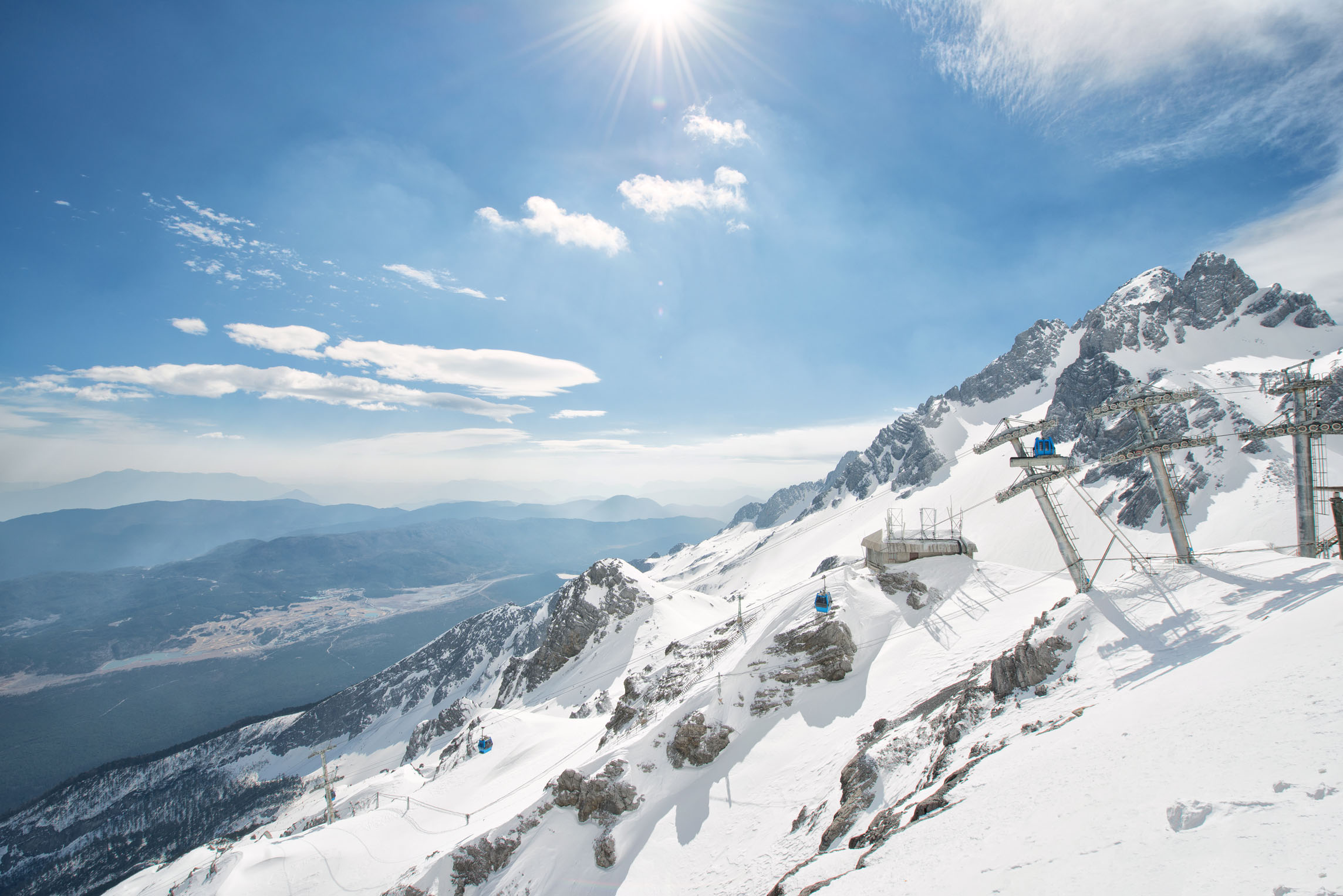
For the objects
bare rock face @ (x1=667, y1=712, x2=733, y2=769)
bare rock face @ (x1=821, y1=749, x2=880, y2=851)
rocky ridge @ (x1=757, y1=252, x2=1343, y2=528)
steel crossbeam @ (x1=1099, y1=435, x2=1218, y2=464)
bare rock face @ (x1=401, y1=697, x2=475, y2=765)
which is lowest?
bare rock face @ (x1=401, y1=697, x2=475, y2=765)

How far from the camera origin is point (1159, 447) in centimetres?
2175

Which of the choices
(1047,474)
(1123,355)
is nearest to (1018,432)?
(1047,474)

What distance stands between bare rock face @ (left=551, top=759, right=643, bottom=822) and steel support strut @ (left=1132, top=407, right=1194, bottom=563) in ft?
93.5

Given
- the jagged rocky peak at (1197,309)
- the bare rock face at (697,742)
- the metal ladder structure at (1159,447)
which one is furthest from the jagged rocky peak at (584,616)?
the jagged rocky peak at (1197,309)

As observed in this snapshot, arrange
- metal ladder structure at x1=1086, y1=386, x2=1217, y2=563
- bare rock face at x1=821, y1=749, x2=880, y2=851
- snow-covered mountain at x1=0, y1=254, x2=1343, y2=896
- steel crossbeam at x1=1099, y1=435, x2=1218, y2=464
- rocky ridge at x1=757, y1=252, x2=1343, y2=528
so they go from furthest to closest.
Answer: rocky ridge at x1=757, y1=252, x2=1343, y2=528, steel crossbeam at x1=1099, y1=435, x2=1218, y2=464, metal ladder structure at x1=1086, y1=386, x2=1217, y2=563, bare rock face at x1=821, y1=749, x2=880, y2=851, snow-covered mountain at x1=0, y1=254, x2=1343, y2=896

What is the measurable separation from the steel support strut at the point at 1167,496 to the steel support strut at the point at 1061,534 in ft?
10.7

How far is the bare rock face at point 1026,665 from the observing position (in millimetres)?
17359

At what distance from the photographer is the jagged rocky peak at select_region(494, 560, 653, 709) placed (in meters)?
90.2

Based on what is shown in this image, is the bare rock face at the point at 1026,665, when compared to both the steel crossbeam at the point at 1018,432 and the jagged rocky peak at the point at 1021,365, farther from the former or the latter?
the jagged rocky peak at the point at 1021,365

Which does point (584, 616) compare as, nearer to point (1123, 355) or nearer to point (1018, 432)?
point (1018, 432)

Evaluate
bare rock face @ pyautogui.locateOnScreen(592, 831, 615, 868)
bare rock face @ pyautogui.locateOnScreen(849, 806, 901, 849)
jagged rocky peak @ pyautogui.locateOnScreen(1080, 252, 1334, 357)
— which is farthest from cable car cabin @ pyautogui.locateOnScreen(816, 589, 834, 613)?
jagged rocky peak @ pyautogui.locateOnScreen(1080, 252, 1334, 357)

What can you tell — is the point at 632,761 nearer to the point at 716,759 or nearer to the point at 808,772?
the point at 716,759

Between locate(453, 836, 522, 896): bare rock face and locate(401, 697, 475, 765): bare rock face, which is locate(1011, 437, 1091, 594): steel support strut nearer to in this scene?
locate(453, 836, 522, 896): bare rock face

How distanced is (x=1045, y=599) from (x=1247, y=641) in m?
17.9
